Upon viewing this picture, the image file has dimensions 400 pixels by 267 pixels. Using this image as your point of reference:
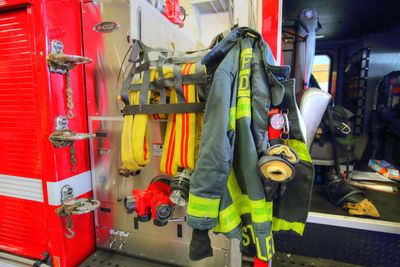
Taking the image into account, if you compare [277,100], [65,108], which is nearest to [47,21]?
[65,108]

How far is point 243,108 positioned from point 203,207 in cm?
52

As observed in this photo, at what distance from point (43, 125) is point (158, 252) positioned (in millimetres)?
1356

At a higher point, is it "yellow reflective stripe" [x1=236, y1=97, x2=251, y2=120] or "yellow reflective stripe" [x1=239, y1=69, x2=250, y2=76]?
"yellow reflective stripe" [x1=239, y1=69, x2=250, y2=76]

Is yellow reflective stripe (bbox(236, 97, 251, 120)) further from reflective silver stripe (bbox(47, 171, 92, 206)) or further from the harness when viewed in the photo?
reflective silver stripe (bbox(47, 171, 92, 206))

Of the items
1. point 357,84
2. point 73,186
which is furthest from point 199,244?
point 357,84

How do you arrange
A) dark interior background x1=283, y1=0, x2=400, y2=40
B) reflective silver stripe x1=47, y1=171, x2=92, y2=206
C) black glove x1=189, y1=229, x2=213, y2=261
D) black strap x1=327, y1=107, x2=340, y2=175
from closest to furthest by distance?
black glove x1=189, y1=229, x2=213, y2=261 → reflective silver stripe x1=47, y1=171, x2=92, y2=206 → black strap x1=327, y1=107, x2=340, y2=175 → dark interior background x1=283, y1=0, x2=400, y2=40

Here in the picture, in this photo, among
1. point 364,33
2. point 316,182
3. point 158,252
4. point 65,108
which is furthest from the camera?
point 364,33

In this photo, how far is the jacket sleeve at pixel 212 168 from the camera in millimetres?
870

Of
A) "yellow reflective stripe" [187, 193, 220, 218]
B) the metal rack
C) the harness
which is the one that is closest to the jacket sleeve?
"yellow reflective stripe" [187, 193, 220, 218]

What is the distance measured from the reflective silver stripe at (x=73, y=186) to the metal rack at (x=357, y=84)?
11.7 ft

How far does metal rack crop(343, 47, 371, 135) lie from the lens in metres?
2.70

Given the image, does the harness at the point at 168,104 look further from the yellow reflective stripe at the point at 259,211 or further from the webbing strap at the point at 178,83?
the yellow reflective stripe at the point at 259,211

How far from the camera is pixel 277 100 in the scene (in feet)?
3.13

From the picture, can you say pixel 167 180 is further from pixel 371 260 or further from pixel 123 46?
pixel 371 260
